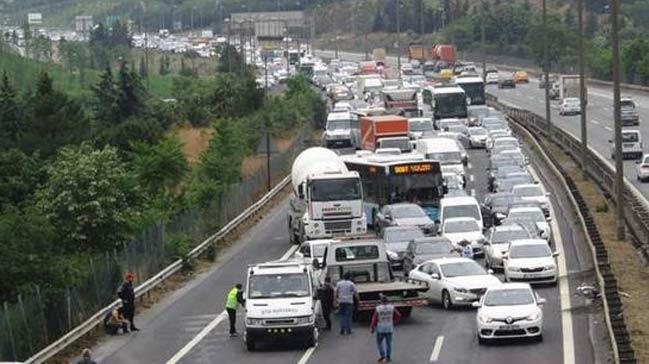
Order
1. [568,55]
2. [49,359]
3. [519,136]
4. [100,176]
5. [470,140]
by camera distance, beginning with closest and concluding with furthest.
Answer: [49,359]
[100,176]
[470,140]
[519,136]
[568,55]

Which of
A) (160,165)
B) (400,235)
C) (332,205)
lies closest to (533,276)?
(400,235)

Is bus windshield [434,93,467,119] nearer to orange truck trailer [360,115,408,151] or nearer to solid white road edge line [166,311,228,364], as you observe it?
orange truck trailer [360,115,408,151]

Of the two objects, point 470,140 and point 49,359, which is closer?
point 49,359

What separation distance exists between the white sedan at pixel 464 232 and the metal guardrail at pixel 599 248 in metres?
3.29

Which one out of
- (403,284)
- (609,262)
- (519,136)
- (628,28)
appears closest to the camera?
(403,284)

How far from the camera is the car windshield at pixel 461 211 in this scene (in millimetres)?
50250

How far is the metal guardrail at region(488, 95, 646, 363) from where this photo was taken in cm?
2835

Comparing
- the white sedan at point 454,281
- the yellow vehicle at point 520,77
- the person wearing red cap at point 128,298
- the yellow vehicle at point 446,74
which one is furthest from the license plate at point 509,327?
the yellow vehicle at point 520,77

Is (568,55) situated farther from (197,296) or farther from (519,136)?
(197,296)

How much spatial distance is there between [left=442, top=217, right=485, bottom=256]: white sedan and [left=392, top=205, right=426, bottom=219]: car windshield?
2.39 m

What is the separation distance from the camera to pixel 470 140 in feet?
281

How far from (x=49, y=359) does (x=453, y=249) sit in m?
14.2

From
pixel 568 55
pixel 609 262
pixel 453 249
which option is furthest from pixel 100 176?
pixel 568 55

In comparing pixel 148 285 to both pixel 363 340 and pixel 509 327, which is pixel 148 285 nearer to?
pixel 363 340
